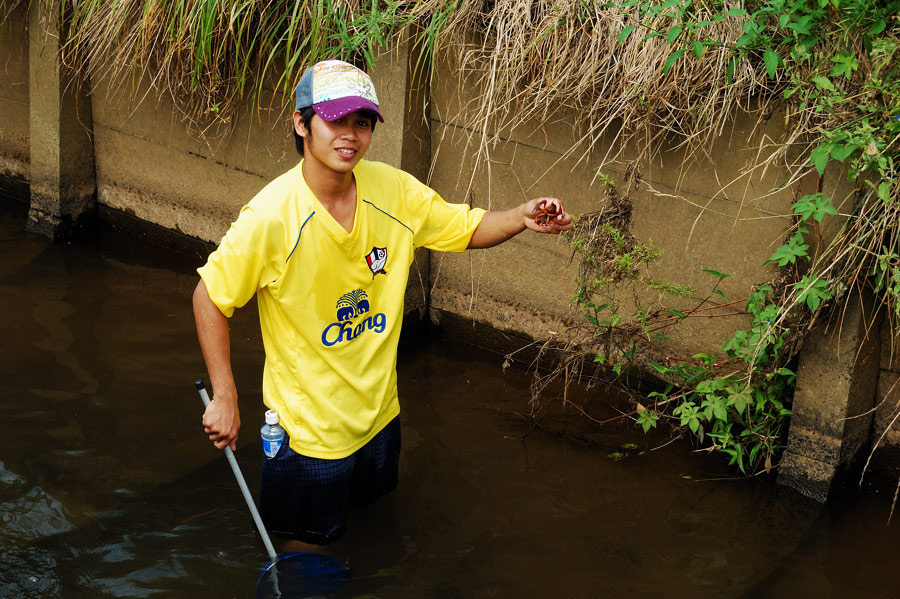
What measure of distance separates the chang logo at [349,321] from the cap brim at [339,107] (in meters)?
0.57

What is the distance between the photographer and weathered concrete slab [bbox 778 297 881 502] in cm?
370

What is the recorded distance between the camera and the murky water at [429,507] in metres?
3.54

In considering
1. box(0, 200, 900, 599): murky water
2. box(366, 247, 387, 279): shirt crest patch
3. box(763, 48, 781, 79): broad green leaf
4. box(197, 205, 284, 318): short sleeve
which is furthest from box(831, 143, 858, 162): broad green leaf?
box(197, 205, 284, 318): short sleeve

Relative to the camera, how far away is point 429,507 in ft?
13.0

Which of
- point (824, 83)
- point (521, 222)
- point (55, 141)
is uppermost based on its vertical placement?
point (824, 83)

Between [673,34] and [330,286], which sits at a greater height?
[673,34]

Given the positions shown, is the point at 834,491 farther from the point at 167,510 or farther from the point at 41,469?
the point at 41,469

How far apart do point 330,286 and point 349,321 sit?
150mm

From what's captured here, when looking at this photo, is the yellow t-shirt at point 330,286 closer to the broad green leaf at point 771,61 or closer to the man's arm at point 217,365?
the man's arm at point 217,365

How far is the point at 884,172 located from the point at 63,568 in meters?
3.26

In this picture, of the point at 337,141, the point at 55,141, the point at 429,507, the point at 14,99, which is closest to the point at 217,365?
the point at 337,141

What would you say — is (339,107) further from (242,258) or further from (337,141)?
(242,258)

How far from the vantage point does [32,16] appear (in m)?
6.04

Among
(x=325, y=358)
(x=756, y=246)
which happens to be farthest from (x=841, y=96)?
(x=325, y=358)
